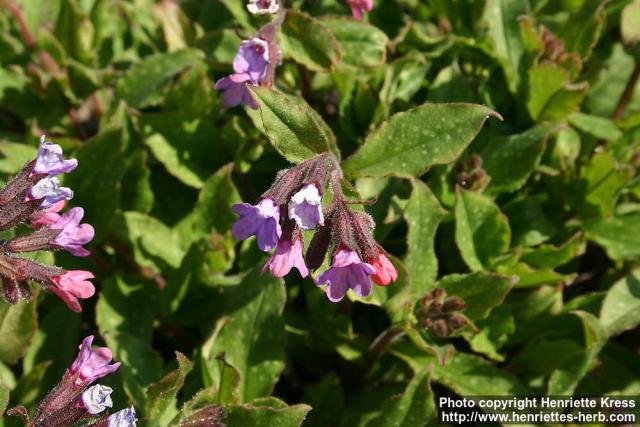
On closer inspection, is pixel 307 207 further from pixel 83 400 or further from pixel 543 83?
pixel 543 83

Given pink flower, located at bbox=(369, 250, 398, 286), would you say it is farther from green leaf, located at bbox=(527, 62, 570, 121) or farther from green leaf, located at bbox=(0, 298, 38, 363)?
green leaf, located at bbox=(527, 62, 570, 121)

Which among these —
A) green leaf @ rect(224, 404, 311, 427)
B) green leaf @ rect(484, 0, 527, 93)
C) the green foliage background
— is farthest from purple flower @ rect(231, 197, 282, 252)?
green leaf @ rect(484, 0, 527, 93)

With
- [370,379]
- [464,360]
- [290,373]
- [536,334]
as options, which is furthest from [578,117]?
[290,373]

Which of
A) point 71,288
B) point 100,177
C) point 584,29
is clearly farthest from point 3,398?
point 584,29

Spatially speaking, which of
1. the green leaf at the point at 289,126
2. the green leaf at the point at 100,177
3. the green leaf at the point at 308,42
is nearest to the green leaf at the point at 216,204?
the green leaf at the point at 100,177

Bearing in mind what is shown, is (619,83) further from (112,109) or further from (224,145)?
(112,109)

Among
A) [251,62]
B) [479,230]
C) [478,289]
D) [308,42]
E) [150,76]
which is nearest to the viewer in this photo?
[251,62]
